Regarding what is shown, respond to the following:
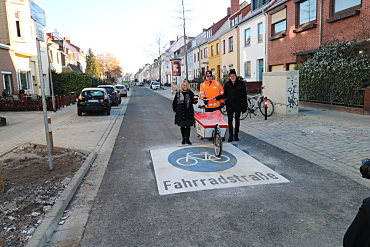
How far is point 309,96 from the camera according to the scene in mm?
14984

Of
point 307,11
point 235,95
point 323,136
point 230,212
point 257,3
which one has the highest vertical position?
point 257,3

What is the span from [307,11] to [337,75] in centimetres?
728

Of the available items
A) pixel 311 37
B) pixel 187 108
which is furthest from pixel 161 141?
pixel 311 37

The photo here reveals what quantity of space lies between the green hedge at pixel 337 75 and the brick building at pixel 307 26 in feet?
3.59

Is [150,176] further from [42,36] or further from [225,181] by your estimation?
[42,36]

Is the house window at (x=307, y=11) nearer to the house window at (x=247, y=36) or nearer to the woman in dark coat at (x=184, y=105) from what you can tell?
the house window at (x=247, y=36)

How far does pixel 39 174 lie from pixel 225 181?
11.6 feet

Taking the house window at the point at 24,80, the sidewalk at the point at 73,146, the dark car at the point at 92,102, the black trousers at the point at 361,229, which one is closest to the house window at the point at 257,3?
the dark car at the point at 92,102

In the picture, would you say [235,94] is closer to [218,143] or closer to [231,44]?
[218,143]

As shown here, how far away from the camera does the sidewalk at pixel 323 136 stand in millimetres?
5991

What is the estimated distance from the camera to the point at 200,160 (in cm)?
638

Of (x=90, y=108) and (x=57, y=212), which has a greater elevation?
(x=90, y=108)

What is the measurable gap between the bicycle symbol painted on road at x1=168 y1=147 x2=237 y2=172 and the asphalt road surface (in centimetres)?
76

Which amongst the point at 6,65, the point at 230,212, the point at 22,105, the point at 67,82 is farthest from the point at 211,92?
the point at 67,82
